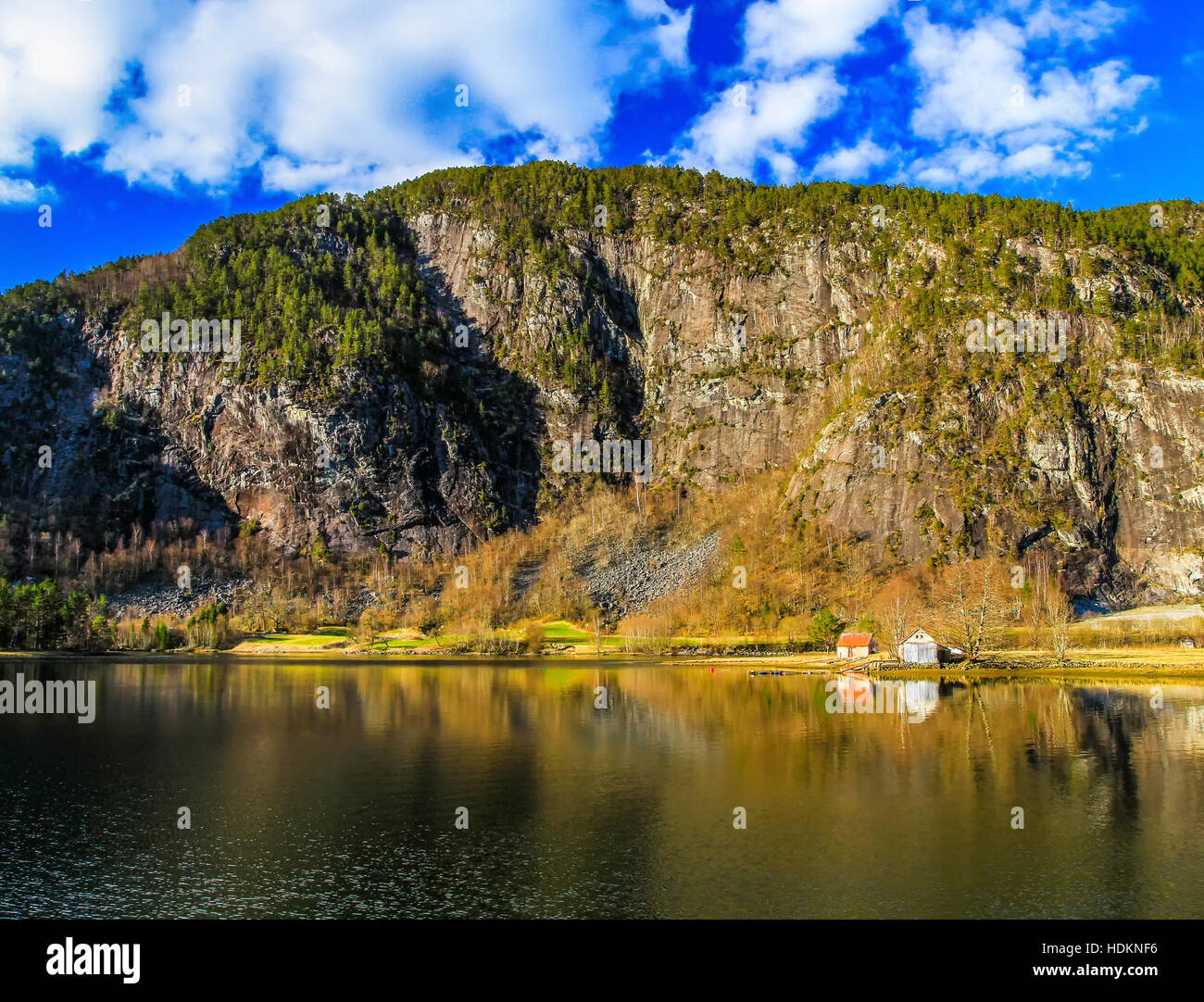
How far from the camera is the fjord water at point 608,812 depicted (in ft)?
90.3

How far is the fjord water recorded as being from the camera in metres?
27.5

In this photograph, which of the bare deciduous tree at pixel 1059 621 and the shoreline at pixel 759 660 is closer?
the shoreline at pixel 759 660

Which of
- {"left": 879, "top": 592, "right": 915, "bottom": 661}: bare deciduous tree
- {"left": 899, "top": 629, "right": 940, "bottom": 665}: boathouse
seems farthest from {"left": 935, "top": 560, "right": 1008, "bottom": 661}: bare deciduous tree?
{"left": 879, "top": 592, "right": 915, "bottom": 661}: bare deciduous tree

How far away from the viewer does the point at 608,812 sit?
37188mm

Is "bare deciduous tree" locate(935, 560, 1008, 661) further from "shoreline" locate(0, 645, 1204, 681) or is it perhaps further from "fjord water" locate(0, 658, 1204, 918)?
"fjord water" locate(0, 658, 1204, 918)

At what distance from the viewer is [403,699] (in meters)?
80.7

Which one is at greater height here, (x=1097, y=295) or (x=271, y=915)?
(x=1097, y=295)

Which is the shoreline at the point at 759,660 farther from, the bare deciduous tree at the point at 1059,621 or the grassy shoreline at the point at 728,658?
the bare deciduous tree at the point at 1059,621

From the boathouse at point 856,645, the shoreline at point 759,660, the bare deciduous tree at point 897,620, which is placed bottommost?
the shoreline at point 759,660

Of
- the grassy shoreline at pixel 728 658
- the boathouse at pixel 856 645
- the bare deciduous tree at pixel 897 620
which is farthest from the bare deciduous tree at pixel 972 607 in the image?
the boathouse at pixel 856 645
